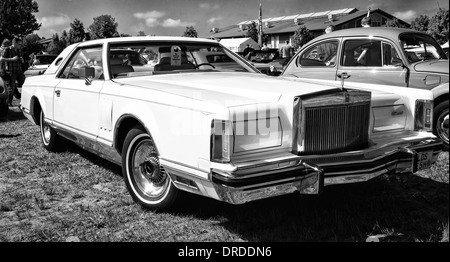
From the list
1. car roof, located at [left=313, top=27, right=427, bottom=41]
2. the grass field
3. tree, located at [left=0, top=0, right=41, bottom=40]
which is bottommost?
the grass field

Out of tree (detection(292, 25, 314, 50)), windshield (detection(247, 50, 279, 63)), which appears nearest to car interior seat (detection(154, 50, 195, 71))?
windshield (detection(247, 50, 279, 63))

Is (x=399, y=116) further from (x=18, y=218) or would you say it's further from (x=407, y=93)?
(x=18, y=218)

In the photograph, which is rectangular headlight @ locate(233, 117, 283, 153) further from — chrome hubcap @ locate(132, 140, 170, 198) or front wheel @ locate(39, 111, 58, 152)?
front wheel @ locate(39, 111, 58, 152)

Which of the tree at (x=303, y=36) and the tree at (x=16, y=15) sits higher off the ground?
the tree at (x=16, y=15)

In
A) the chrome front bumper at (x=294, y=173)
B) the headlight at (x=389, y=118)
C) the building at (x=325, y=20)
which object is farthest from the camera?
the building at (x=325, y=20)

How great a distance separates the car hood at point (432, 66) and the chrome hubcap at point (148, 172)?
381 cm

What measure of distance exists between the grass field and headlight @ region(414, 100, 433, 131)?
662mm

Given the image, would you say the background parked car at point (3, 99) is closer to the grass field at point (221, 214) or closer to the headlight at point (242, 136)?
the grass field at point (221, 214)

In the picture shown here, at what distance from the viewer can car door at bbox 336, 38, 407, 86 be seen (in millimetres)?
5691

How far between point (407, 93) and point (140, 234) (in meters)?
2.24

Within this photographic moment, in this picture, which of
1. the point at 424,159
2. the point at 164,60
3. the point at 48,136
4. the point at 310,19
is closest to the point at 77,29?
the point at 310,19

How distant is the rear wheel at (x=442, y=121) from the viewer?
5.61 meters

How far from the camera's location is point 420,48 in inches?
241

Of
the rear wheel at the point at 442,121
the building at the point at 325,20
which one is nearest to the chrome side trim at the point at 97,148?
the building at the point at 325,20
